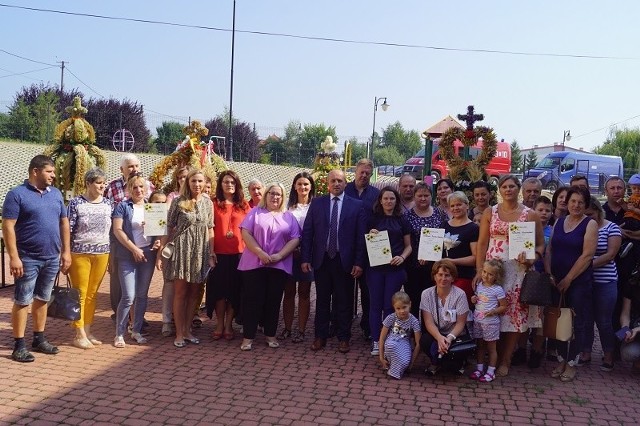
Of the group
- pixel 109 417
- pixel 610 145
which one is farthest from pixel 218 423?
pixel 610 145

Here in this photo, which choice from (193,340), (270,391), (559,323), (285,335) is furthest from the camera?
(285,335)

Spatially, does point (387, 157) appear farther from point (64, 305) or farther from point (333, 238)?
point (64, 305)

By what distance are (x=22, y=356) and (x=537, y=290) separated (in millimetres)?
4791

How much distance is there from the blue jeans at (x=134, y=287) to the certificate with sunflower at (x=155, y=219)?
0.82ft

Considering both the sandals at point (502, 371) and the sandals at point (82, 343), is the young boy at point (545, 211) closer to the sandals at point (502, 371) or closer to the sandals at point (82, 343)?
the sandals at point (502, 371)

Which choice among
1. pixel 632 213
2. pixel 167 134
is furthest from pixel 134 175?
pixel 167 134

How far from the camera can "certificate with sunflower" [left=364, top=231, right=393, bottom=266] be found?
626cm

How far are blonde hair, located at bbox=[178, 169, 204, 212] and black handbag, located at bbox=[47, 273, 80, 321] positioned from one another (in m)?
1.37

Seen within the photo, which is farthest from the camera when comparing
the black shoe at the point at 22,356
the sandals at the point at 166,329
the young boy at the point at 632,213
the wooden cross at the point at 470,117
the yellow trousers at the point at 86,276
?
the wooden cross at the point at 470,117

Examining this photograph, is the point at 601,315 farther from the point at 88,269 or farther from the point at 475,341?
the point at 88,269

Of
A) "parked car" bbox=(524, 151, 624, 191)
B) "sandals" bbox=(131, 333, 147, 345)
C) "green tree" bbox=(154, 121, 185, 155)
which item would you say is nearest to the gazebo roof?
"sandals" bbox=(131, 333, 147, 345)

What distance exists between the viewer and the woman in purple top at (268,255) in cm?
647

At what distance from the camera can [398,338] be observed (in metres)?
5.89

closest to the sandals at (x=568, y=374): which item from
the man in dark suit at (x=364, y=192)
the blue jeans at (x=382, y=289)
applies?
the blue jeans at (x=382, y=289)
